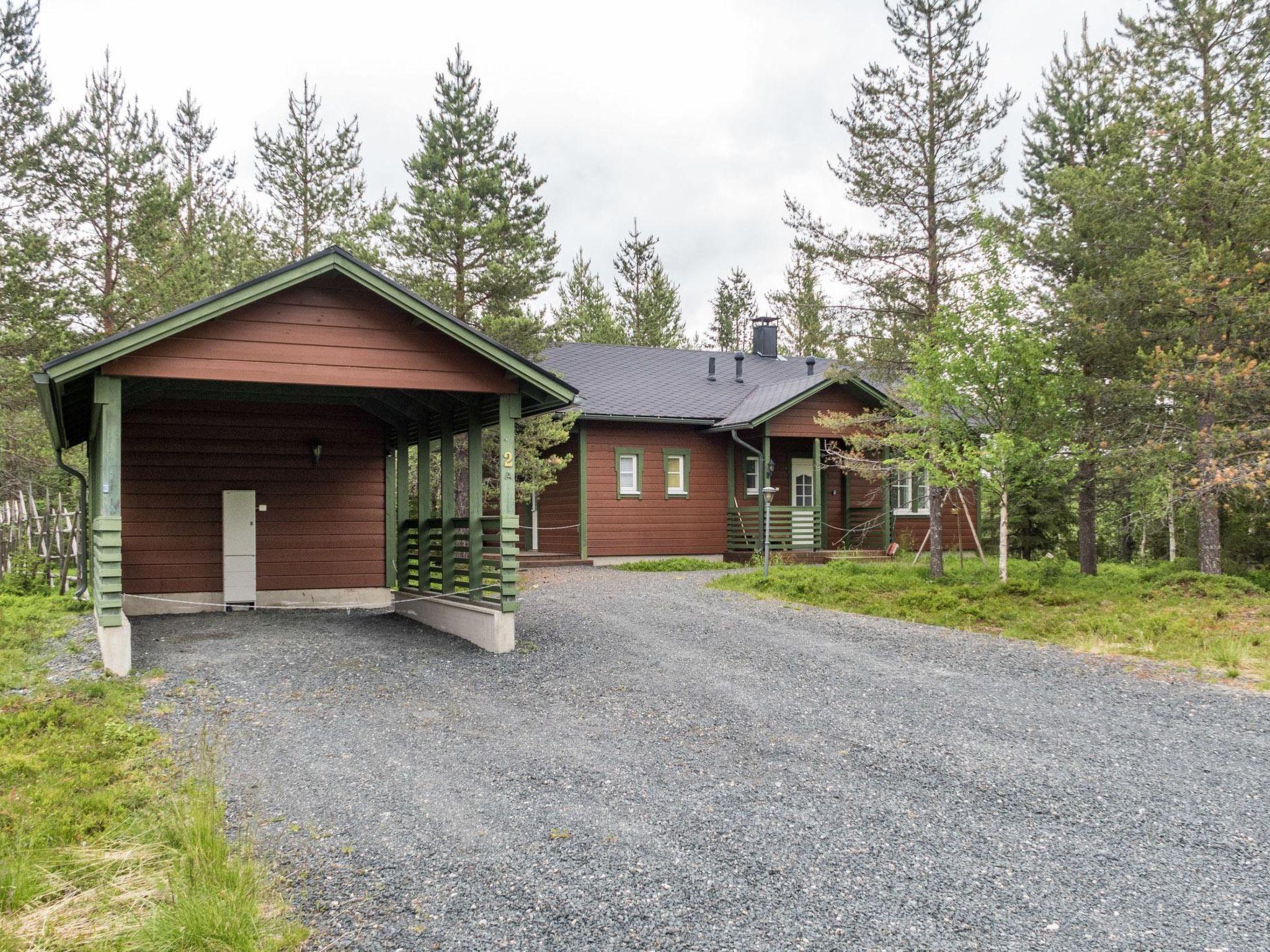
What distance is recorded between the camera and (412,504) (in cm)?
2098

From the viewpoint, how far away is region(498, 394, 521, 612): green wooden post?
365 inches

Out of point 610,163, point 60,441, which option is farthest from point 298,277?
point 610,163

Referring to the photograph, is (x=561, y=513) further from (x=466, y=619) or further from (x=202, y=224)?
(x=202, y=224)

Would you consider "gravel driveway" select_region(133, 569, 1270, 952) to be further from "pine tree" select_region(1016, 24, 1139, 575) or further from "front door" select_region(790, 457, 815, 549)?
"front door" select_region(790, 457, 815, 549)

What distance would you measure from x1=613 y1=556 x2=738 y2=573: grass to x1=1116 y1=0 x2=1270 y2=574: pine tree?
9.09m

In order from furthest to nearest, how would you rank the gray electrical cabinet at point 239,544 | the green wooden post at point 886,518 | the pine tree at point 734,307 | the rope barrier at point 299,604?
the pine tree at point 734,307
the green wooden post at point 886,518
the gray electrical cabinet at point 239,544
the rope barrier at point 299,604

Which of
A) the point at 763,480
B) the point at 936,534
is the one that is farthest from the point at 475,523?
the point at 763,480

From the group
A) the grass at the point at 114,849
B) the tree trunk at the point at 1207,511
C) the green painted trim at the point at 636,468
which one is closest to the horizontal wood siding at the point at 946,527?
the green painted trim at the point at 636,468

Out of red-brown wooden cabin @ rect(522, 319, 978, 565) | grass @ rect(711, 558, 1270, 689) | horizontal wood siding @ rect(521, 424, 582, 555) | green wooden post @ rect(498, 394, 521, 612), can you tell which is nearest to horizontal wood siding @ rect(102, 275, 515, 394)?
green wooden post @ rect(498, 394, 521, 612)

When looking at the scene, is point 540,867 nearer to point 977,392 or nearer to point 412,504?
Result: point 977,392

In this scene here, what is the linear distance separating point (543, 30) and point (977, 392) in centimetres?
899

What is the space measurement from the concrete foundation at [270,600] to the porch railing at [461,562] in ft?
1.97

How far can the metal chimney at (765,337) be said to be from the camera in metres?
27.0

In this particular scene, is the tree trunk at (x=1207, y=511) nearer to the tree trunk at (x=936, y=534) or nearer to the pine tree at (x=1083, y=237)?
the pine tree at (x=1083, y=237)
